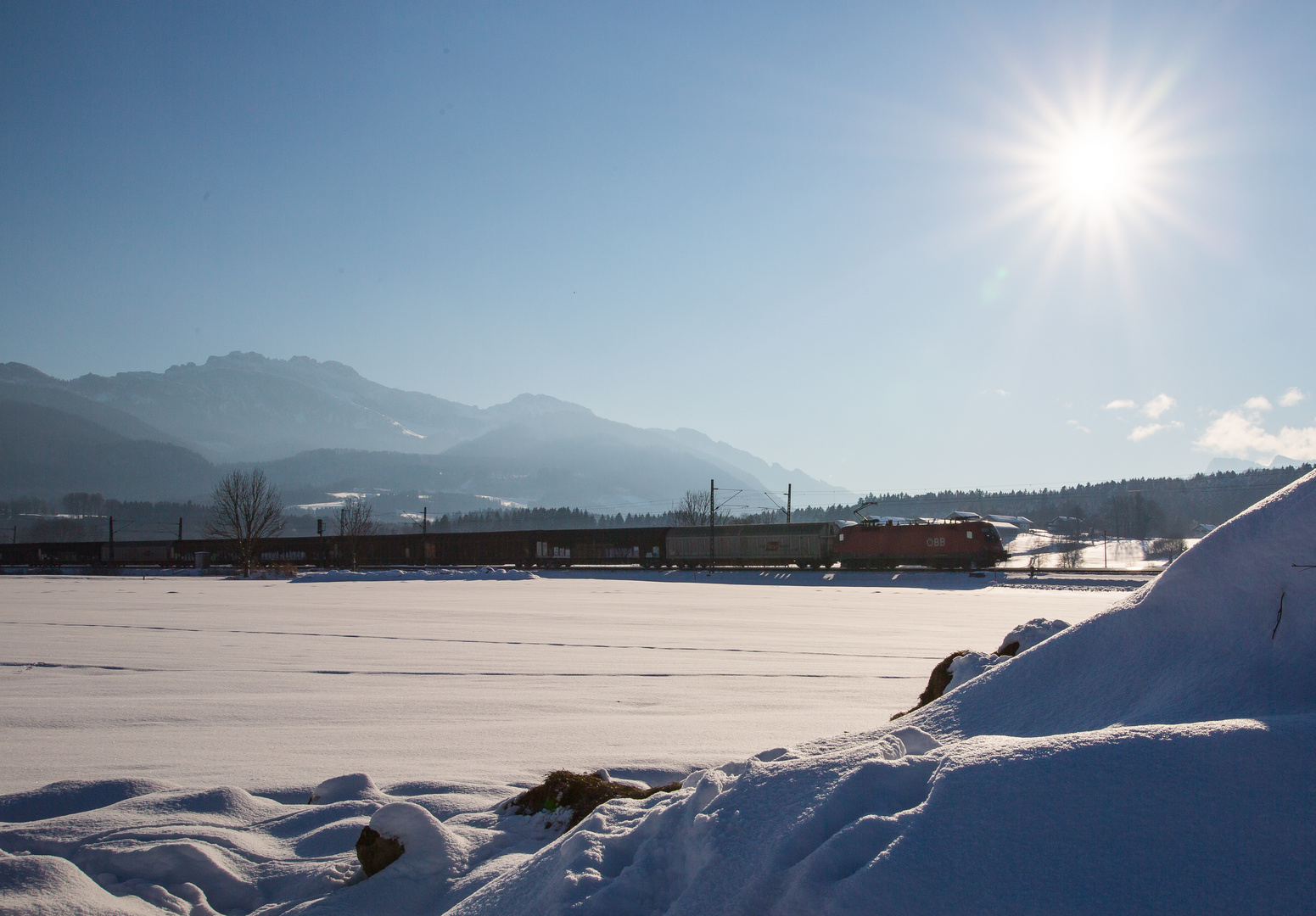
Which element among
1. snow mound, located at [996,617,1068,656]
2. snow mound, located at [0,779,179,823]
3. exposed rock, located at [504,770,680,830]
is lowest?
snow mound, located at [0,779,179,823]

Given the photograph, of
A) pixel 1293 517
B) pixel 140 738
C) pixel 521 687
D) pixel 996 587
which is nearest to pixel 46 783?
pixel 140 738

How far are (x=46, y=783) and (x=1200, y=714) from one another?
5.19 meters

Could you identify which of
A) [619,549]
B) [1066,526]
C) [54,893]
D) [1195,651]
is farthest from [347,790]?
[1066,526]

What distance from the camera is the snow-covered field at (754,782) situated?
1456 mm

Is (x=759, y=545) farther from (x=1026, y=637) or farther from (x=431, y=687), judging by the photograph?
(x=1026, y=637)

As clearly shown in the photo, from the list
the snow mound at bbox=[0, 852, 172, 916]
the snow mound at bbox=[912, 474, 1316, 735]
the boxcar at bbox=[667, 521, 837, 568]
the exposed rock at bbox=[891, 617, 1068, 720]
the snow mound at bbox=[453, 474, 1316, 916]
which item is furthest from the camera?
the boxcar at bbox=[667, 521, 837, 568]

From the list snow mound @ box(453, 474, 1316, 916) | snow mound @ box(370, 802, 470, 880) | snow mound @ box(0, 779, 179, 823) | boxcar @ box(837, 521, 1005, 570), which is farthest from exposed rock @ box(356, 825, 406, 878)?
boxcar @ box(837, 521, 1005, 570)

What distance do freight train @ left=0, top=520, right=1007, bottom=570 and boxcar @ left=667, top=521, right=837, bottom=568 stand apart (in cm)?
5

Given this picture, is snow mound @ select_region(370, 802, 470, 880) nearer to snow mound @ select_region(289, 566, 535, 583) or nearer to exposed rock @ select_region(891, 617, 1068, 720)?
exposed rock @ select_region(891, 617, 1068, 720)

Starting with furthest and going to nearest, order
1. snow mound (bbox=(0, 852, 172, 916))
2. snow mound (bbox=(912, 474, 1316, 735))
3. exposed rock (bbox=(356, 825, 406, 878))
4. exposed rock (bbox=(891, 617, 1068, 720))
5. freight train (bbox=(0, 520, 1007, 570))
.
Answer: freight train (bbox=(0, 520, 1007, 570)), exposed rock (bbox=(891, 617, 1068, 720)), exposed rock (bbox=(356, 825, 406, 878)), snow mound (bbox=(0, 852, 172, 916)), snow mound (bbox=(912, 474, 1316, 735))

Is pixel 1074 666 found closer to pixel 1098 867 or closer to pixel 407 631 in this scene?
pixel 1098 867

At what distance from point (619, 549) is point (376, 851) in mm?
44944

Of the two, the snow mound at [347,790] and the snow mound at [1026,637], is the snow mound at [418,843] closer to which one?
the snow mound at [347,790]

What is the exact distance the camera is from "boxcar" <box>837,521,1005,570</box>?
36.8m
